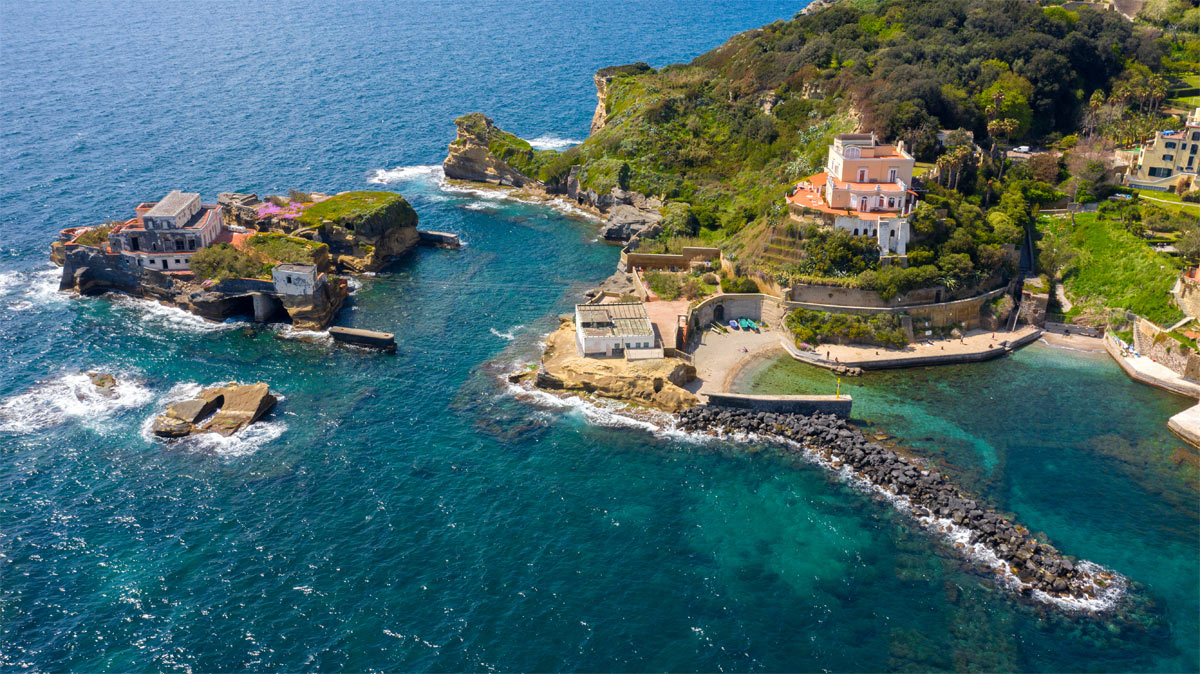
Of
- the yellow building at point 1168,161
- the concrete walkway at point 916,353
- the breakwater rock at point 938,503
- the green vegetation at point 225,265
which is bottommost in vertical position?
the breakwater rock at point 938,503

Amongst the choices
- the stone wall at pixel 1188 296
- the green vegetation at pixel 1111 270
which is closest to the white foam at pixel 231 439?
the green vegetation at pixel 1111 270

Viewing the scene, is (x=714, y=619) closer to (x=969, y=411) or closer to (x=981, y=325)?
(x=969, y=411)

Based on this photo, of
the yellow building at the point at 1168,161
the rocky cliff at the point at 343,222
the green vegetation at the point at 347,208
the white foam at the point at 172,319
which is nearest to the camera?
the white foam at the point at 172,319

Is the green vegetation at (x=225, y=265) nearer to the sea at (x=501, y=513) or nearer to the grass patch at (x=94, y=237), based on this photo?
the sea at (x=501, y=513)

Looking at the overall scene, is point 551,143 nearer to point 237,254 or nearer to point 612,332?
point 237,254

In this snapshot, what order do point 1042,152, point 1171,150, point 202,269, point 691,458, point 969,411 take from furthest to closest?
point 1042,152, point 1171,150, point 202,269, point 969,411, point 691,458

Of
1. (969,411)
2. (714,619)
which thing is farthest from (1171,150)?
(714,619)
